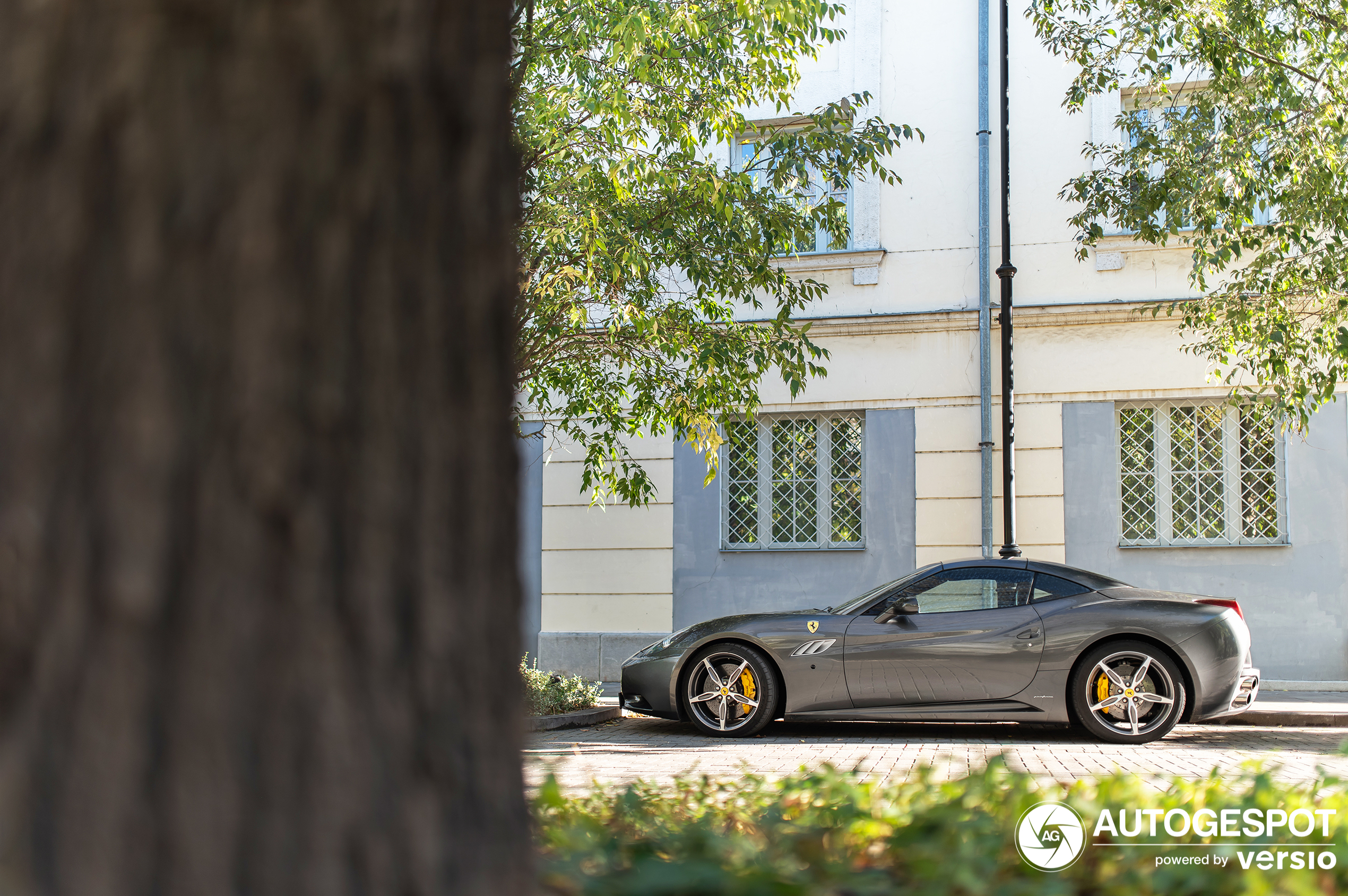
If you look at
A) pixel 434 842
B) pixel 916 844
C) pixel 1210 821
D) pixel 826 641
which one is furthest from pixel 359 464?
pixel 826 641

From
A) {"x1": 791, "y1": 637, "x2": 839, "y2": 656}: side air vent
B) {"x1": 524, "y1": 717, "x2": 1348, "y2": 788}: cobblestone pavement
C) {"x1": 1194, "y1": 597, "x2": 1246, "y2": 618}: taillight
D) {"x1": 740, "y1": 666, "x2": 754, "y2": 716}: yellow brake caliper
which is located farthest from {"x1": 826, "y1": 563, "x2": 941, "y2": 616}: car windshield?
{"x1": 1194, "y1": 597, "x2": 1246, "y2": 618}: taillight

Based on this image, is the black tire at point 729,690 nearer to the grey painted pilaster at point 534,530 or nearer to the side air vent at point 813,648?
the side air vent at point 813,648

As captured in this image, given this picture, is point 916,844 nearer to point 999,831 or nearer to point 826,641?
point 999,831

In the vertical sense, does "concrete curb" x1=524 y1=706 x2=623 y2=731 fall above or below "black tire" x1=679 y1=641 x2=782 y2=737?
below

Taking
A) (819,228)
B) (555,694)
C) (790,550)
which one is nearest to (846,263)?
(819,228)

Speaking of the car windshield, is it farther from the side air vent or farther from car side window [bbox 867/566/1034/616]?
the side air vent

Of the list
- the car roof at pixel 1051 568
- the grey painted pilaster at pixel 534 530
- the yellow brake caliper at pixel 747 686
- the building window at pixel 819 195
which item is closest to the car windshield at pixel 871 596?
the car roof at pixel 1051 568

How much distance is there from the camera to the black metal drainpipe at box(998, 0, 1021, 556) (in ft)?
40.7

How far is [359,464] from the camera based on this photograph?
5.21ft

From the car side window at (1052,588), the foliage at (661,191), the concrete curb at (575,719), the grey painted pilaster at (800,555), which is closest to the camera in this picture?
the car side window at (1052,588)

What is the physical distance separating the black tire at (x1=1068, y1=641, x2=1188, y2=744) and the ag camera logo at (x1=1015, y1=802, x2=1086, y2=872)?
6.00m

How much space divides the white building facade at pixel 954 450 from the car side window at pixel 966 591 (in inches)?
178

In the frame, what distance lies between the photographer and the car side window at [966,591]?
8.49 m

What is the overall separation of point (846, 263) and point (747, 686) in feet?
22.4
